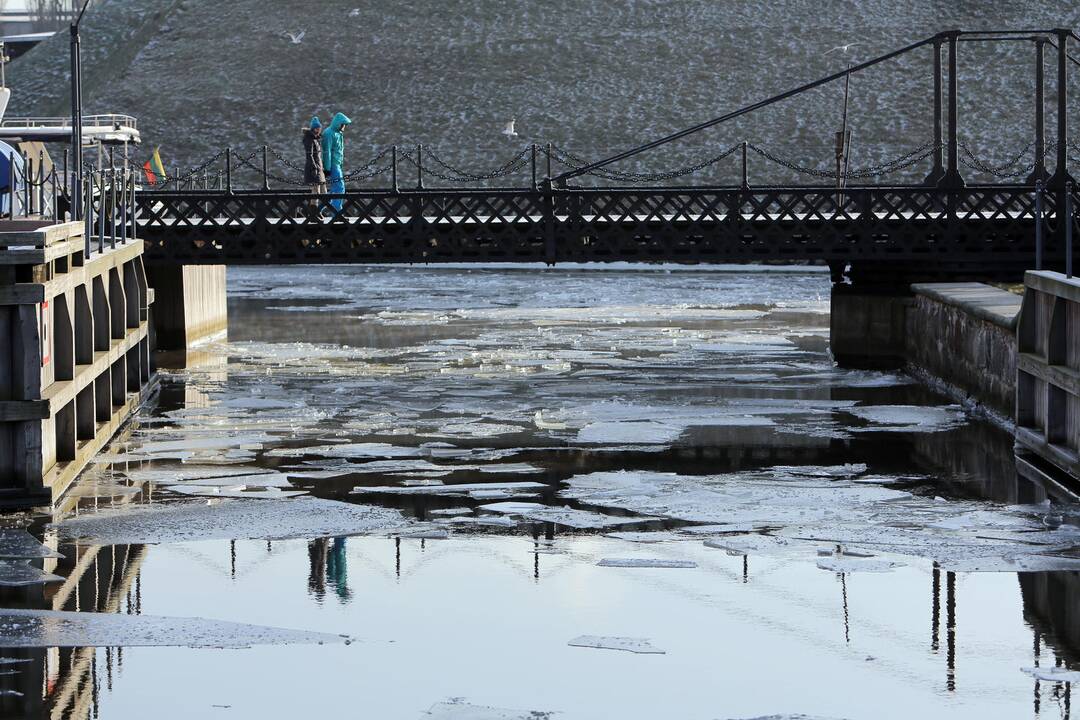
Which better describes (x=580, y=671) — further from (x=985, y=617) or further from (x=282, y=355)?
(x=282, y=355)

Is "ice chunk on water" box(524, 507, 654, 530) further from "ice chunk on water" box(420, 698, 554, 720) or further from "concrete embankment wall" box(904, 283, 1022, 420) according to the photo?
"concrete embankment wall" box(904, 283, 1022, 420)

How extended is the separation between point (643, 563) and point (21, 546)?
4.90 m

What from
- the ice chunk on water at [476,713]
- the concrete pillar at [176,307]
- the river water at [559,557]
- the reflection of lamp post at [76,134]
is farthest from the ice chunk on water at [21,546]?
the concrete pillar at [176,307]

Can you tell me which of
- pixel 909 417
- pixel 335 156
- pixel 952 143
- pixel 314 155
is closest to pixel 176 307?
pixel 335 156

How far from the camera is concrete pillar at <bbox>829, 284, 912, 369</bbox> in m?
33.9

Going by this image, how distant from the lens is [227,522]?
52.4 feet

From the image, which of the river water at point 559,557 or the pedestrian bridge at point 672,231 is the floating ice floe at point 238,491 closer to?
the river water at point 559,557

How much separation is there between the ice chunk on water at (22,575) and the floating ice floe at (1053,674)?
269 inches

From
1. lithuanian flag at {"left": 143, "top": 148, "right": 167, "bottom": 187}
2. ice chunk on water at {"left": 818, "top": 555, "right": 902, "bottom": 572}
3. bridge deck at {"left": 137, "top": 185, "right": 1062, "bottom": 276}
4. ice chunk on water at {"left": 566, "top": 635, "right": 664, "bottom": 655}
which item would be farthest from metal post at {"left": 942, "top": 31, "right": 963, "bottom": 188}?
ice chunk on water at {"left": 566, "top": 635, "right": 664, "bottom": 655}

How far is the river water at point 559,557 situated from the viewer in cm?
1071

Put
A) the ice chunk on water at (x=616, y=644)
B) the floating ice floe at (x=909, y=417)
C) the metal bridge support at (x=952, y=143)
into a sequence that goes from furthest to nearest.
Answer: the metal bridge support at (x=952, y=143) < the floating ice floe at (x=909, y=417) < the ice chunk on water at (x=616, y=644)

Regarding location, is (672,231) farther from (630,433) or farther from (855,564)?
(855,564)

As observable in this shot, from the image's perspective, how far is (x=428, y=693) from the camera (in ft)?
34.7

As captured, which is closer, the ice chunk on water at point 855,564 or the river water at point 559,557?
the river water at point 559,557
